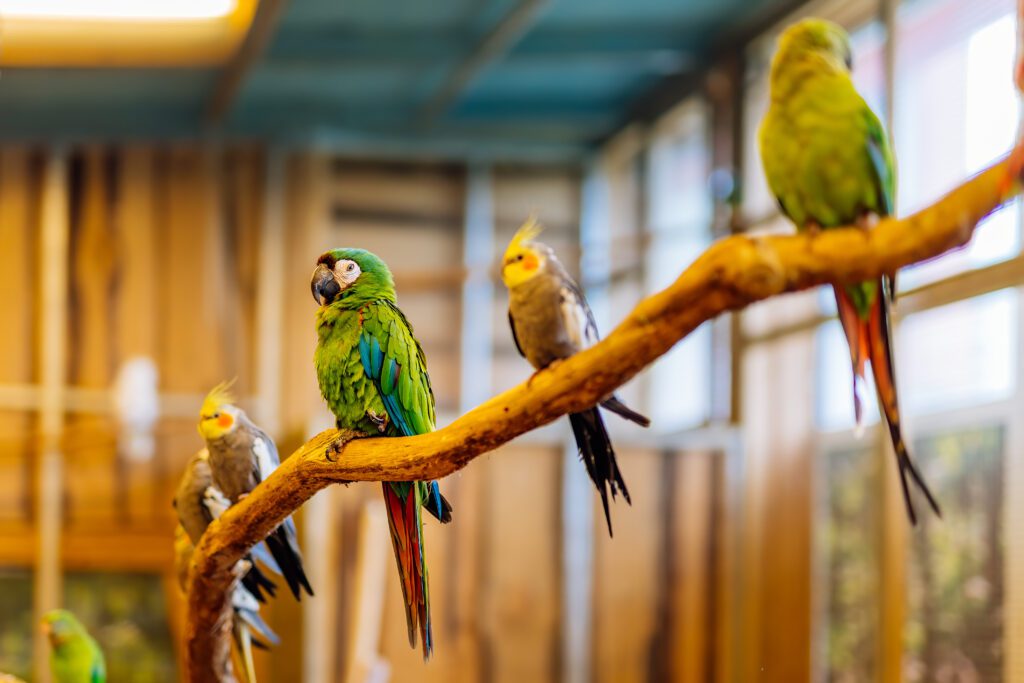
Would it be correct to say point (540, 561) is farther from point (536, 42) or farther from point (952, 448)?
point (536, 42)

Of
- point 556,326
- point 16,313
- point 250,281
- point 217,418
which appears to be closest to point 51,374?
point 16,313

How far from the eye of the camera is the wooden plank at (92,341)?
20.6ft

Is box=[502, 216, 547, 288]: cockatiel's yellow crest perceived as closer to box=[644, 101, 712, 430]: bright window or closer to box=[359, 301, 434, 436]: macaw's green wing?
box=[359, 301, 434, 436]: macaw's green wing

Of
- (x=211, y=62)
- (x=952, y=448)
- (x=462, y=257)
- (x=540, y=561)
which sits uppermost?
(x=211, y=62)

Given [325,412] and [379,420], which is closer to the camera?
[379,420]

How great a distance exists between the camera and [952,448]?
421 centimetres

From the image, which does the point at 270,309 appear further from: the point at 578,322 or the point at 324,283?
the point at 578,322

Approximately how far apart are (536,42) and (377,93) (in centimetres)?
106

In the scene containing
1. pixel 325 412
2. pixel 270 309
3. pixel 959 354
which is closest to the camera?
pixel 959 354

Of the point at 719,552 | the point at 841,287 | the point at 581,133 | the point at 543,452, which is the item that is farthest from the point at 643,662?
the point at 841,287

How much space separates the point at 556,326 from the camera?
75.0 inches

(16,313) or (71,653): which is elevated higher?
(16,313)

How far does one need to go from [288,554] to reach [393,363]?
56 centimetres

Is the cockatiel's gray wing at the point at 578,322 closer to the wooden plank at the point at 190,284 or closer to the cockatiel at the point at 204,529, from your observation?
the cockatiel at the point at 204,529
